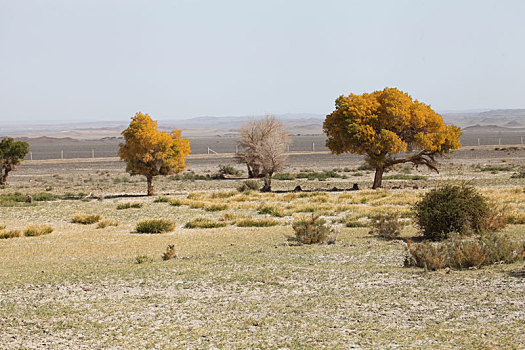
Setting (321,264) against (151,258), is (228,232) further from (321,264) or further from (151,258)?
(321,264)

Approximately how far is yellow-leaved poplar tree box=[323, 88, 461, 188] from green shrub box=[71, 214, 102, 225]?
597 inches

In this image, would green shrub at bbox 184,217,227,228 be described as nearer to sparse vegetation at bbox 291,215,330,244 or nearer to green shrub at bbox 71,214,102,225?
green shrub at bbox 71,214,102,225

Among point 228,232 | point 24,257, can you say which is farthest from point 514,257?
point 24,257

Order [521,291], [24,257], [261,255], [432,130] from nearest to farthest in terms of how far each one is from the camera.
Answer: [521,291]
[261,255]
[24,257]
[432,130]

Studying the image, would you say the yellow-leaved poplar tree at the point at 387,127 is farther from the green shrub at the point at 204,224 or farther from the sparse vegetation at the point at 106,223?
the sparse vegetation at the point at 106,223

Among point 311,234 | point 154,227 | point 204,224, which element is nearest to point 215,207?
point 204,224

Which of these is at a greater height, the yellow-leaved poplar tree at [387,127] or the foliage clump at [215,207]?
the yellow-leaved poplar tree at [387,127]

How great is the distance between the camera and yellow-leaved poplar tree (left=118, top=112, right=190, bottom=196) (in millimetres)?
33156

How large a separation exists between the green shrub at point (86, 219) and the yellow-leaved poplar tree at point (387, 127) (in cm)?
1516

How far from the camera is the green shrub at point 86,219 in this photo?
78.1 feet

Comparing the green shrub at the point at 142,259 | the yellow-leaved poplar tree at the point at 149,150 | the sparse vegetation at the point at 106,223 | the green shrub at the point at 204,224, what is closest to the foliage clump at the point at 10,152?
the yellow-leaved poplar tree at the point at 149,150

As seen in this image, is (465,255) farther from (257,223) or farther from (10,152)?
(10,152)

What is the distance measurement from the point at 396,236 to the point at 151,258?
21.0 feet

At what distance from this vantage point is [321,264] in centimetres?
1308
